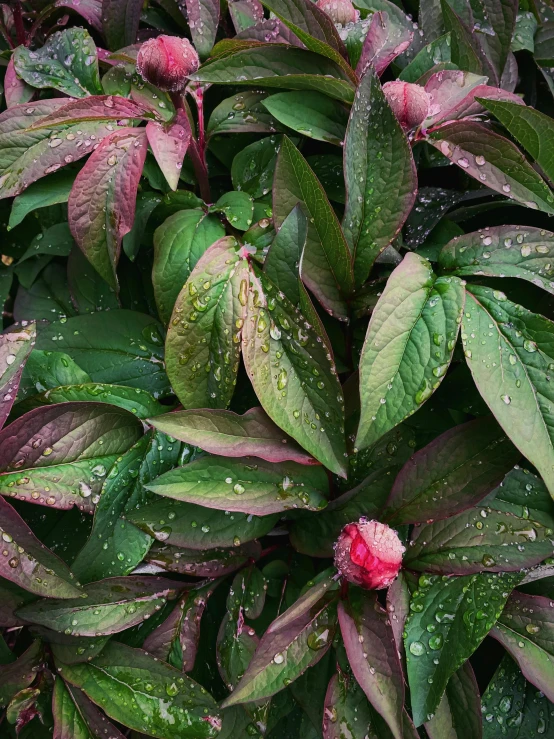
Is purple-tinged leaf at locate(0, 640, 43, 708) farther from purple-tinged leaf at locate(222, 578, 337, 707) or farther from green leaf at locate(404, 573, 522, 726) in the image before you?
green leaf at locate(404, 573, 522, 726)

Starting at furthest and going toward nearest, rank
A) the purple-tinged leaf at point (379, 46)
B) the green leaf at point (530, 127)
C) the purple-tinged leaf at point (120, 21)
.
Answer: the purple-tinged leaf at point (120, 21), the purple-tinged leaf at point (379, 46), the green leaf at point (530, 127)

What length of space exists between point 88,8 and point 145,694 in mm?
979

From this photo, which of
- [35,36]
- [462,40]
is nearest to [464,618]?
[462,40]

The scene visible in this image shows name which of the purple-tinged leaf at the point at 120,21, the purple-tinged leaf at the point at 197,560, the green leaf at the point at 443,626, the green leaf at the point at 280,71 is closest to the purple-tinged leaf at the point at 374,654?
the green leaf at the point at 443,626

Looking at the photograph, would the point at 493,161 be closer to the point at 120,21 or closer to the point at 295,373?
the point at 295,373

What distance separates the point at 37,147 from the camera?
792mm

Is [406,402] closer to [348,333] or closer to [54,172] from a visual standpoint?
[348,333]

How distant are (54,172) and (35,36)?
0.39m

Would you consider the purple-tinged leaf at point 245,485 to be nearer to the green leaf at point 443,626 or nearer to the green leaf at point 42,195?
the green leaf at point 443,626

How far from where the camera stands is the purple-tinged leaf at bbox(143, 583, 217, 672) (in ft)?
2.26

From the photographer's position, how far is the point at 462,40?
2.76 feet

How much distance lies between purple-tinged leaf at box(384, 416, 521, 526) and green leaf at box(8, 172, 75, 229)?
1.84 feet

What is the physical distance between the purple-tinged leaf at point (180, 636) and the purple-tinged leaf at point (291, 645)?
0.40ft

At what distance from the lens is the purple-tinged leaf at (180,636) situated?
2.26 feet
